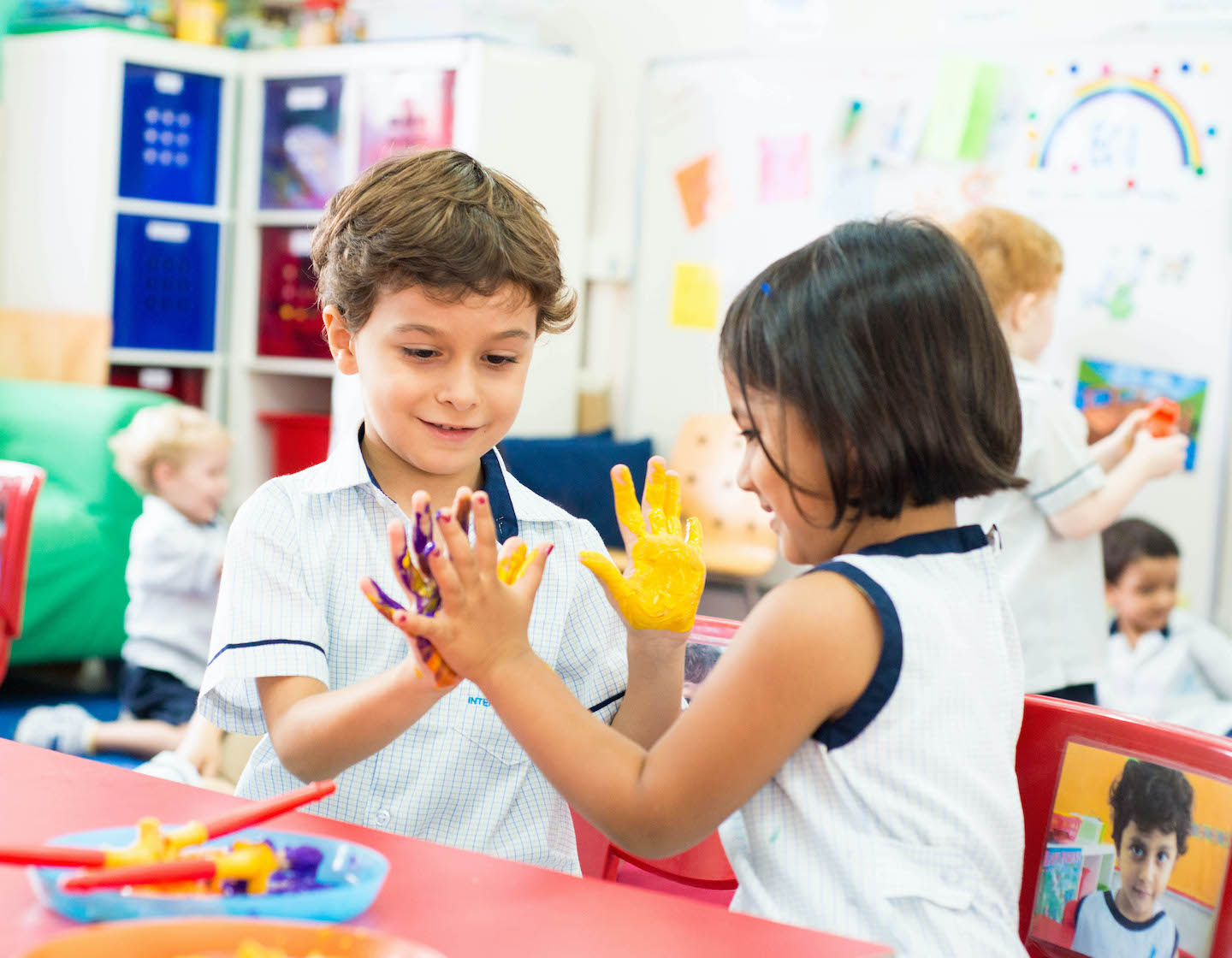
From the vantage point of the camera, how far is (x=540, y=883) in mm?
737

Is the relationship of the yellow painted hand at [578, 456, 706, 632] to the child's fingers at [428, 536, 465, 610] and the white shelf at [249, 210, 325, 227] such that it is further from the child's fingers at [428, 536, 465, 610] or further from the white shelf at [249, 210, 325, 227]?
the white shelf at [249, 210, 325, 227]

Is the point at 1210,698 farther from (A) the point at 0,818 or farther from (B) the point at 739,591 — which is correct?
(A) the point at 0,818

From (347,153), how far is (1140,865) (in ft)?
11.5

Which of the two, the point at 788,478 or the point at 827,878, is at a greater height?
the point at 788,478

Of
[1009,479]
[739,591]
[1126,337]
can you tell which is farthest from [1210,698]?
[1009,479]

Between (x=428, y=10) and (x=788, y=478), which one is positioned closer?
(x=788, y=478)

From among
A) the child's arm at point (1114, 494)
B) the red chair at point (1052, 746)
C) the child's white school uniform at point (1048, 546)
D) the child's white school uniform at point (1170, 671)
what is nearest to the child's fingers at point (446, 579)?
the red chair at point (1052, 746)

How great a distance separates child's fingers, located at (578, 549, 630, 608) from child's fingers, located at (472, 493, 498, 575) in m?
0.14

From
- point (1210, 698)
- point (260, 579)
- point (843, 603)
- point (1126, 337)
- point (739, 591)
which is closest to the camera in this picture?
point (843, 603)

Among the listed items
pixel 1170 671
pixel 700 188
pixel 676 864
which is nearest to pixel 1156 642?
pixel 1170 671

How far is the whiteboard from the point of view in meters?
3.19

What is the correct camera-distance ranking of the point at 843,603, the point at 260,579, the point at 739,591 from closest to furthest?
the point at 843,603 → the point at 260,579 → the point at 739,591

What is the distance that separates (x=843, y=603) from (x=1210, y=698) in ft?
7.75

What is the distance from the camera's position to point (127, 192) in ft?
13.8
